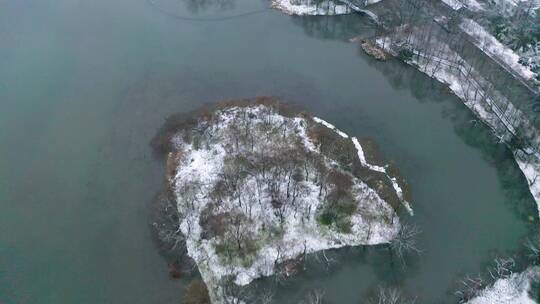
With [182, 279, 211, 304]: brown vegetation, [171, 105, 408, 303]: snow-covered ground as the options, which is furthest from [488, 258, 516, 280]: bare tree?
[182, 279, 211, 304]: brown vegetation

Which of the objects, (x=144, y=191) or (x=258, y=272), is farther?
(x=144, y=191)

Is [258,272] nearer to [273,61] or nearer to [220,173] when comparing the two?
[220,173]

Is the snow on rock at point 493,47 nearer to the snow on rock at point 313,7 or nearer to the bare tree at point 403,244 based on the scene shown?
the snow on rock at point 313,7

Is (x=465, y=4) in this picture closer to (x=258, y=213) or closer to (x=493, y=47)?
(x=493, y=47)

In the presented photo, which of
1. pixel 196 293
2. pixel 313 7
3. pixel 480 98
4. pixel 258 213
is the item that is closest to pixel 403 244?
pixel 258 213

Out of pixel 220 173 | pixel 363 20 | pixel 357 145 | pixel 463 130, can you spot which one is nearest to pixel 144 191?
pixel 220 173

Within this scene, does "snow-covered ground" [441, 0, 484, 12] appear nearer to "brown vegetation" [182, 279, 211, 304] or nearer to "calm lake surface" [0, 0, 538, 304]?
"calm lake surface" [0, 0, 538, 304]
